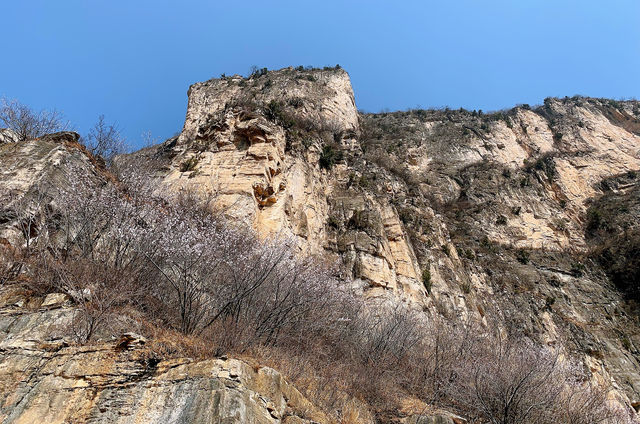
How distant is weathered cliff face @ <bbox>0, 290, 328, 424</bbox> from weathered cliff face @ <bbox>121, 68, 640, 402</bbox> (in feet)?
31.4

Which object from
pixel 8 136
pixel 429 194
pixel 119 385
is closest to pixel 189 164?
pixel 8 136

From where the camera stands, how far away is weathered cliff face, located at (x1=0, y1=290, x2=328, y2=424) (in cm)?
535

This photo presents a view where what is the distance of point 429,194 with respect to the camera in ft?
108

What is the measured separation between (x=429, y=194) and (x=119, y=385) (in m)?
30.2

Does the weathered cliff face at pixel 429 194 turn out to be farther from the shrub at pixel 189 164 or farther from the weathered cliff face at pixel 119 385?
the weathered cliff face at pixel 119 385

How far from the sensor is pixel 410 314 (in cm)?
1552

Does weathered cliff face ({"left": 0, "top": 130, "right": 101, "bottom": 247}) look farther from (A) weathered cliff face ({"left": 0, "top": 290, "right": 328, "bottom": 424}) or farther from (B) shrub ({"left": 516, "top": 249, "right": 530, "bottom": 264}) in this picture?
(B) shrub ({"left": 516, "top": 249, "right": 530, "bottom": 264})

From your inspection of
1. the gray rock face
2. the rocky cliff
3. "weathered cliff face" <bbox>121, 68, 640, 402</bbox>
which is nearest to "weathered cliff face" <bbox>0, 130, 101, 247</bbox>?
the rocky cliff

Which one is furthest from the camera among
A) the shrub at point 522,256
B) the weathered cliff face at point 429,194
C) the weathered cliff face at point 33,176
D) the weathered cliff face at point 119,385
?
the shrub at point 522,256

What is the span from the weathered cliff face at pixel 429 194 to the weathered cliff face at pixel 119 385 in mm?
9580

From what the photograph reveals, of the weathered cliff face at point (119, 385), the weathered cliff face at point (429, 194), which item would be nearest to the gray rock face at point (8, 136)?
the weathered cliff face at point (429, 194)

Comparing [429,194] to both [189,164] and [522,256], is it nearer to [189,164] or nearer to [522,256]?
[522,256]

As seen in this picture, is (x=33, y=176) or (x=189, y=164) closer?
(x=33, y=176)

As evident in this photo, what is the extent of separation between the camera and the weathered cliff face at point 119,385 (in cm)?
535
